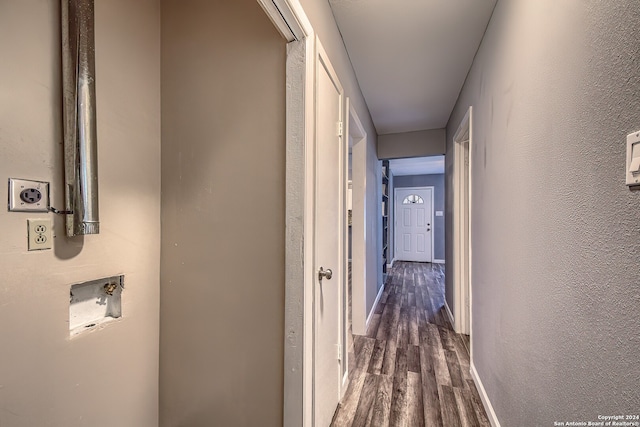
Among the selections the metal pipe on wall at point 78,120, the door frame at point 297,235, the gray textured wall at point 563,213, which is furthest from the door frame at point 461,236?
the metal pipe on wall at point 78,120

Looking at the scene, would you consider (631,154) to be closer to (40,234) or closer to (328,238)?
(328,238)

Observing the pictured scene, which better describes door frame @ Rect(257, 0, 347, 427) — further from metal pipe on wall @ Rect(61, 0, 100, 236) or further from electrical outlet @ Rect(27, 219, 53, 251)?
electrical outlet @ Rect(27, 219, 53, 251)

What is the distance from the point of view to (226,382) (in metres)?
1.26

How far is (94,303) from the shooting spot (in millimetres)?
1158

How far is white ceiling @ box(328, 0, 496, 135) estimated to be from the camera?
1.58 m

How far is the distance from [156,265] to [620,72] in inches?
73.4

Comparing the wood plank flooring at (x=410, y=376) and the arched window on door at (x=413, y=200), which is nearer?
the wood plank flooring at (x=410, y=376)

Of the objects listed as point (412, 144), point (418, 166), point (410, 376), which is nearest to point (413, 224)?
point (418, 166)

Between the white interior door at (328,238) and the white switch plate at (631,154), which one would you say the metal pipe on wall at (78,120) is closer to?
the white interior door at (328,238)

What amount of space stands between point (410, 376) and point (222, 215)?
1891 millimetres

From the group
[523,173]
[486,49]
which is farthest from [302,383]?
[486,49]

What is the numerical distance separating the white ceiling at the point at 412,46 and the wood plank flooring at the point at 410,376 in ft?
8.07

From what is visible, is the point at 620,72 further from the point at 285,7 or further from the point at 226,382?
the point at 226,382

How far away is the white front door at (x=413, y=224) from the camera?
24.0 ft
